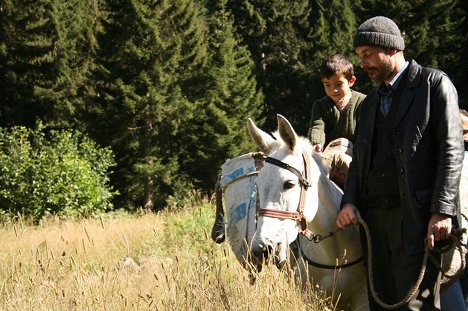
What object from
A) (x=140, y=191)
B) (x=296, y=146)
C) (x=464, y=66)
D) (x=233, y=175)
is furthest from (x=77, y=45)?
(x=296, y=146)

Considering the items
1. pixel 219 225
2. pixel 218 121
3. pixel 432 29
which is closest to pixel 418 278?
pixel 219 225

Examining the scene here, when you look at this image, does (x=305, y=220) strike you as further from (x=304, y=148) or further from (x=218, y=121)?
(x=218, y=121)

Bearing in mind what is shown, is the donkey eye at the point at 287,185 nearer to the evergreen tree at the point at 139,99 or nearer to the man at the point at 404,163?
the man at the point at 404,163

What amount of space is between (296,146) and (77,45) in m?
31.4

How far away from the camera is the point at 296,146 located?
3621mm

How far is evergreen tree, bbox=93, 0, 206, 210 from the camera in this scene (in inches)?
1147

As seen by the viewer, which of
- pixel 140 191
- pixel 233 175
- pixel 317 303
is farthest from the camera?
pixel 140 191

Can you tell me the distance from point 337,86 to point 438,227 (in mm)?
2145

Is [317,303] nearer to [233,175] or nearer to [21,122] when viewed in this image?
[233,175]

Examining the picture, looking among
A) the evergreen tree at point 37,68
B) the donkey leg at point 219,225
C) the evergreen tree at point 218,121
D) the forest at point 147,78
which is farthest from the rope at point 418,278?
the evergreen tree at point 37,68

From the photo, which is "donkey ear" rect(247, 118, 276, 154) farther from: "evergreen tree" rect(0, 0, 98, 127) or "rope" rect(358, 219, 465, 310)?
"evergreen tree" rect(0, 0, 98, 127)

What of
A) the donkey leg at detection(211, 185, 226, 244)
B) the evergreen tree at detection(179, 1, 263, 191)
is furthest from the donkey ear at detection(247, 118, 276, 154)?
the evergreen tree at detection(179, 1, 263, 191)

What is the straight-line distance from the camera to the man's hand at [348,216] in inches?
129

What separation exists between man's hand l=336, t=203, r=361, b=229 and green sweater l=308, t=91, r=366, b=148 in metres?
1.31
